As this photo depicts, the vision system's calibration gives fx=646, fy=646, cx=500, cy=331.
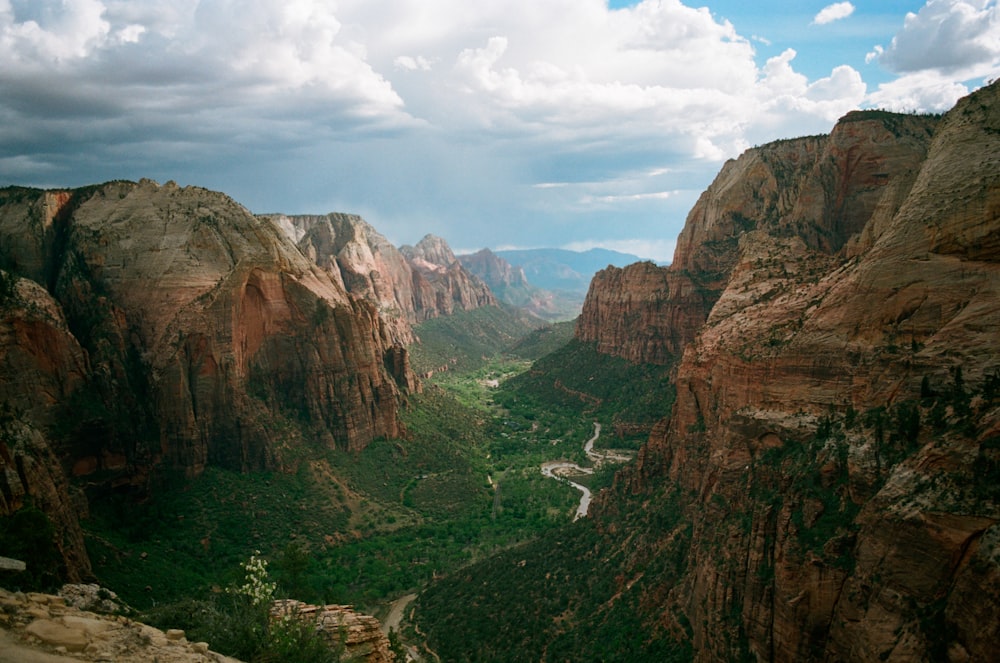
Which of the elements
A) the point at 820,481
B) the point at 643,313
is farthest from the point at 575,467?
the point at 820,481

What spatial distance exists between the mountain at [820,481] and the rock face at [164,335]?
90.3ft

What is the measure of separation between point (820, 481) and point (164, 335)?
57.1m

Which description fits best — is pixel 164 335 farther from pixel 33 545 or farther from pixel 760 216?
pixel 760 216

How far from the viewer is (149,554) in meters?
48.7

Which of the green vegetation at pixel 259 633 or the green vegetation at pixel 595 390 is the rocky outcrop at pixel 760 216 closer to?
the green vegetation at pixel 595 390

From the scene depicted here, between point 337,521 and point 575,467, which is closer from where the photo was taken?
point 337,521

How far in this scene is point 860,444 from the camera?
92.0ft

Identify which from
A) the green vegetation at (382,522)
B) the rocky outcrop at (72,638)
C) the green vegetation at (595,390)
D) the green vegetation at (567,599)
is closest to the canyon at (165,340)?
the green vegetation at (382,522)

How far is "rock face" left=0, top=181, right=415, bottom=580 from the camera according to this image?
51.0 meters

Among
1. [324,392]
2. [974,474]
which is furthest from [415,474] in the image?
→ [974,474]

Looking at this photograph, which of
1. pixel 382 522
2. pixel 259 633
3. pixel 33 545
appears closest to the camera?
pixel 259 633

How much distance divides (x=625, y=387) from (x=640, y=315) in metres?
14.7

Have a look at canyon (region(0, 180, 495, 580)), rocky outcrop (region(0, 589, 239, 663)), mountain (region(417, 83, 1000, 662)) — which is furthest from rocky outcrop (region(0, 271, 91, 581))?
mountain (region(417, 83, 1000, 662))

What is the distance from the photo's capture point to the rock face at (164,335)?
167ft
